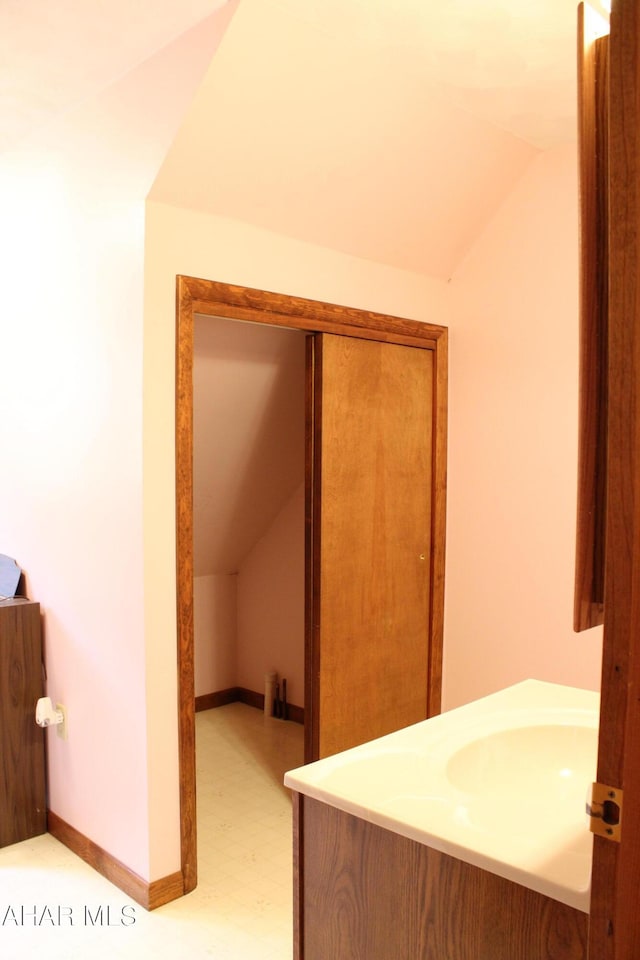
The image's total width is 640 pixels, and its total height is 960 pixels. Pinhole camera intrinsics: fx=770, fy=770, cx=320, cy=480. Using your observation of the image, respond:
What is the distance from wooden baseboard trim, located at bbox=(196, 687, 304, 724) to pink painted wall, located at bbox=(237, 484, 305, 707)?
4 centimetres

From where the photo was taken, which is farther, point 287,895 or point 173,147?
point 287,895

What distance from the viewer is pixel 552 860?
3.30ft

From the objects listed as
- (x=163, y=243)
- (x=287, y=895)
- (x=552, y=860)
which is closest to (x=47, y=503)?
(x=163, y=243)

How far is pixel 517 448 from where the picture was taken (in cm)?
296

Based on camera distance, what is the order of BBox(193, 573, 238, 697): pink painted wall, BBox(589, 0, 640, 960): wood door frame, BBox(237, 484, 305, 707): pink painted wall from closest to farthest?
1. BBox(589, 0, 640, 960): wood door frame
2. BBox(237, 484, 305, 707): pink painted wall
3. BBox(193, 573, 238, 697): pink painted wall

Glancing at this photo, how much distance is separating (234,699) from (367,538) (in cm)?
181

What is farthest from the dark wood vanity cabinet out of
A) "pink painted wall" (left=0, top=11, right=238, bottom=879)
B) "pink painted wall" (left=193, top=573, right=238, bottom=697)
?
"pink painted wall" (left=193, top=573, right=238, bottom=697)

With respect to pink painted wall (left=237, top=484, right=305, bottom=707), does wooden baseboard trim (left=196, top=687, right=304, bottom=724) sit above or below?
below

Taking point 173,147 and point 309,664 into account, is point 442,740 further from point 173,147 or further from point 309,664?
point 173,147

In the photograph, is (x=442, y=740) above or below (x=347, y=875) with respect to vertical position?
above

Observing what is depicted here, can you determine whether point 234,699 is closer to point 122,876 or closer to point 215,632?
point 215,632

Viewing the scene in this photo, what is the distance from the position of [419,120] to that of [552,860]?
2142 mm

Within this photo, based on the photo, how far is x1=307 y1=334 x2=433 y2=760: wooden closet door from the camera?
109 inches

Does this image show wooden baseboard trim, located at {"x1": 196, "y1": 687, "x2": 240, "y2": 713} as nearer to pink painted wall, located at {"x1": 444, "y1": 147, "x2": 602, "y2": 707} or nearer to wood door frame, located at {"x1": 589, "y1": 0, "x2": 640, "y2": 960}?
pink painted wall, located at {"x1": 444, "y1": 147, "x2": 602, "y2": 707}
